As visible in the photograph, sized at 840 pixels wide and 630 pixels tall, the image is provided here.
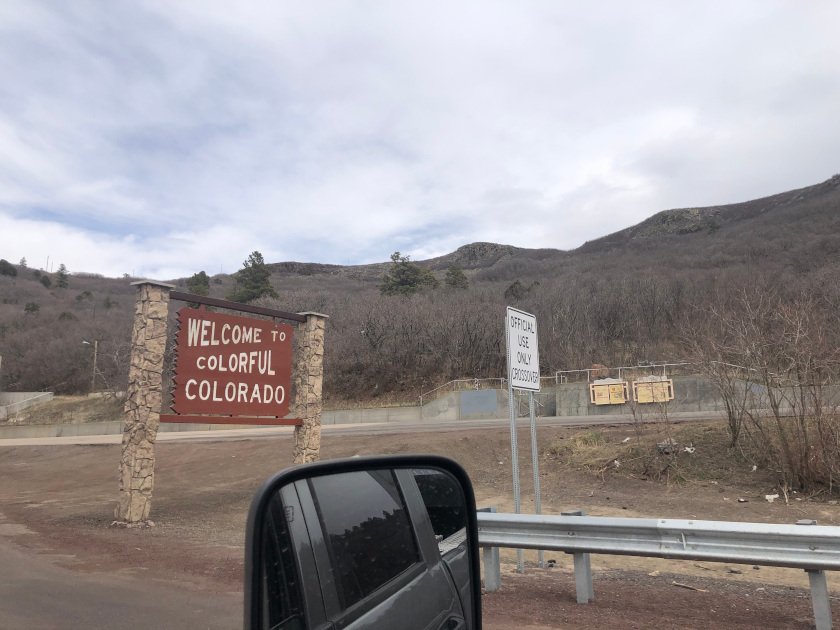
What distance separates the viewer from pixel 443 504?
2691mm

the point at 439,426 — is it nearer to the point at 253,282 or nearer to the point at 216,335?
the point at 216,335

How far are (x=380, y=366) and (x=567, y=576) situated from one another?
158ft

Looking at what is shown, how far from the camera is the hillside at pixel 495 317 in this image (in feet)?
173

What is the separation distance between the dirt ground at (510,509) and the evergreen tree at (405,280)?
62.6m

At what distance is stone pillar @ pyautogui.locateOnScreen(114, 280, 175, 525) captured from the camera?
11.6 m

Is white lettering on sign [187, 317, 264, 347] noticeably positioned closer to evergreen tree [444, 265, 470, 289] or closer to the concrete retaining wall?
the concrete retaining wall

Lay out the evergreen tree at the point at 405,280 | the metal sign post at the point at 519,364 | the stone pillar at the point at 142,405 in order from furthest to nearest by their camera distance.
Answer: the evergreen tree at the point at 405,280 < the stone pillar at the point at 142,405 < the metal sign post at the point at 519,364

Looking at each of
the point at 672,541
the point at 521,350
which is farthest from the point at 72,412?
the point at 672,541

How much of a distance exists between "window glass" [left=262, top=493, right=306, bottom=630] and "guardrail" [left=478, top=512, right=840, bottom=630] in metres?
4.69

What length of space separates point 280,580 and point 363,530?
1.42 feet

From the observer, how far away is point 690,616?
5.57 m

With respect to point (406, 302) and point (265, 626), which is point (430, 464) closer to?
point (265, 626)

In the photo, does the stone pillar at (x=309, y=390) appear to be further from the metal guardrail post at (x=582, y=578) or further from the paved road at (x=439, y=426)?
the paved road at (x=439, y=426)

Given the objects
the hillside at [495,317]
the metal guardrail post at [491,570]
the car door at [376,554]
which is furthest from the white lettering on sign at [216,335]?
the hillside at [495,317]
